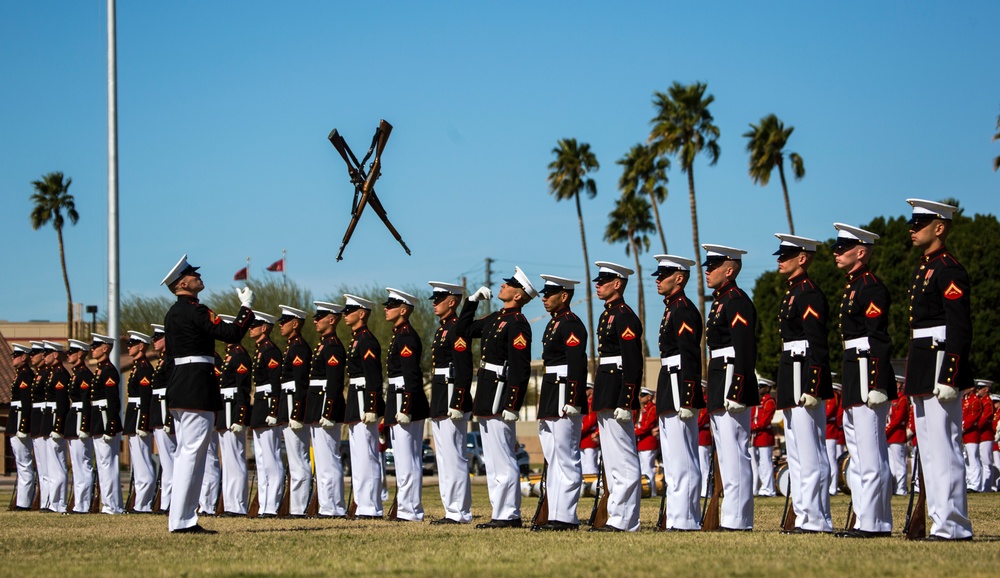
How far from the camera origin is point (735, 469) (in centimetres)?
1105

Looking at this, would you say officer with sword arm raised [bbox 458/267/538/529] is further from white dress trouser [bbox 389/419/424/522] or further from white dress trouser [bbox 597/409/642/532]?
white dress trouser [bbox 389/419/424/522]

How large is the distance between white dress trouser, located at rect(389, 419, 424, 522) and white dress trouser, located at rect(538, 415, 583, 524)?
240 centimetres

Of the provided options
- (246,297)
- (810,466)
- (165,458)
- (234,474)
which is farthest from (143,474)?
(810,466)

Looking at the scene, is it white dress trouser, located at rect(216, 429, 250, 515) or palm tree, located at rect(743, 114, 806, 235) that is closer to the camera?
white dress trouser, located at rect(216, 429, 250, 515)

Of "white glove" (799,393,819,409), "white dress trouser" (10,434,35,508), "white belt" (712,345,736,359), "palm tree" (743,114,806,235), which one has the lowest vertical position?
"white dress trouser" (10,434,35,508)

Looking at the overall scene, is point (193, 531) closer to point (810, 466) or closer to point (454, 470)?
point (454, 470)

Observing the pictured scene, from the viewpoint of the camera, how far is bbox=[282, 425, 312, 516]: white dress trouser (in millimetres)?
15078

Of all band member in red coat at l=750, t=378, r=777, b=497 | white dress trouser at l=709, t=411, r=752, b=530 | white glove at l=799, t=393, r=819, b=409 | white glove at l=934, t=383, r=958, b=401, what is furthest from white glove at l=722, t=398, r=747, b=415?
band member in red coat at l=750, t=378, r=777, b=497

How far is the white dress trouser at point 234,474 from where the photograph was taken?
610 inches

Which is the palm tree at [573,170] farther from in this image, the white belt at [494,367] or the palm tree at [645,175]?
the white belt at [494,367]

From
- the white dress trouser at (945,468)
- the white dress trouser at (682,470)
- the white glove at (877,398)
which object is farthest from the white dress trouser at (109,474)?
the white dress trouser at (945,468)

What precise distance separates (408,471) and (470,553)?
481 cm

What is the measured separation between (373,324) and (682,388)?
41648 mm

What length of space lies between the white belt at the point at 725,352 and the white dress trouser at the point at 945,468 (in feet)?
5.78
